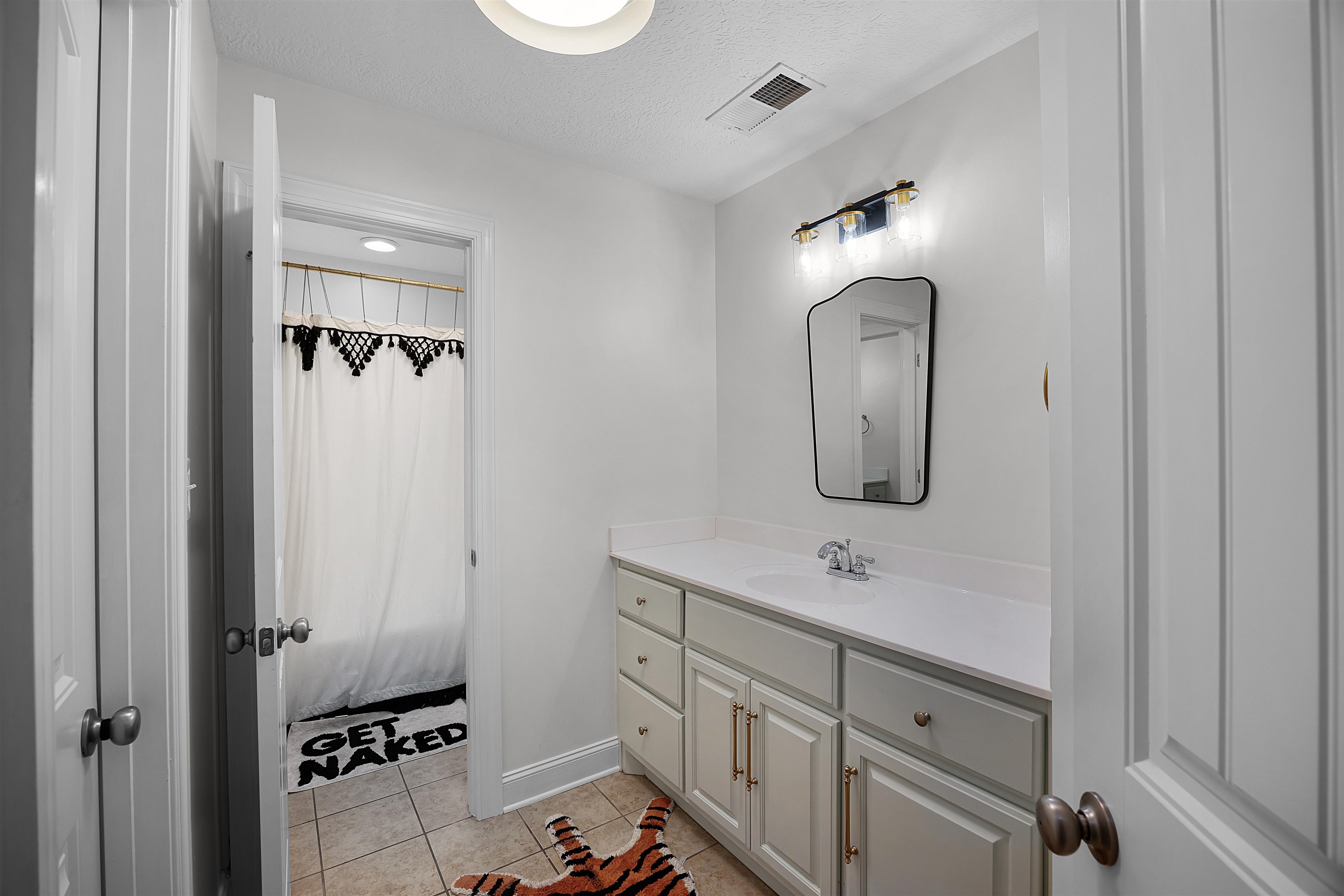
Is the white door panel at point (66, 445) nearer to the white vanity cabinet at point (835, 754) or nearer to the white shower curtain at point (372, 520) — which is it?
the white vanity cabinet at point (835, 754)

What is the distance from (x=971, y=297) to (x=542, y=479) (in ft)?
5.25

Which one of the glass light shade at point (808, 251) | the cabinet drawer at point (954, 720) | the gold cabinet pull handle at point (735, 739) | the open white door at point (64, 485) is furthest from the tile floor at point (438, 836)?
the glass light shade at point (808, 251)

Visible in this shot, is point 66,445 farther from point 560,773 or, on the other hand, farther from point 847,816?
point 560,773

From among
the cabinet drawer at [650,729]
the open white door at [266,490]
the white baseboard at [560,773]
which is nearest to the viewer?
the open white door at [266,490]

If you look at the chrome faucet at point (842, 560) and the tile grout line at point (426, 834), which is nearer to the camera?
the tile grout line at point (426, 834)

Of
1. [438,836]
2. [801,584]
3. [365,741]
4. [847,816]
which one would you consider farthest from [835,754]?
[365,741]

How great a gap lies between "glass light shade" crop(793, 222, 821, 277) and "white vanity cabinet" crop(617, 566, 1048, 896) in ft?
4.19

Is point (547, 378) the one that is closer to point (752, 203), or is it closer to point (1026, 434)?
point (752, 203)

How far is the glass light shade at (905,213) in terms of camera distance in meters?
1.88

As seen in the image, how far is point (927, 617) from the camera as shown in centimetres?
153

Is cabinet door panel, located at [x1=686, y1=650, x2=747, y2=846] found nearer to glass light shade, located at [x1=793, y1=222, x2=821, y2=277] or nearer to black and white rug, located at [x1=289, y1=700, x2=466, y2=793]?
black and white rug, located at [x1=289, y1=700, x2=466, y2=793]

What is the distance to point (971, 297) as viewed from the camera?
1.79 m

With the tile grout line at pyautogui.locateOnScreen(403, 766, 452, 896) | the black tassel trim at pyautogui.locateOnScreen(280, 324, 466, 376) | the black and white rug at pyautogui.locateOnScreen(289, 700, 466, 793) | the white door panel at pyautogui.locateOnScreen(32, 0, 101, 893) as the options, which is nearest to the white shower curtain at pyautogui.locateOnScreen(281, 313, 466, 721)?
the black tassel trim at pyautogui.locateOnScreen(280, 324, 466, 376)

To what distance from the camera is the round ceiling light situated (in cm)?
132
